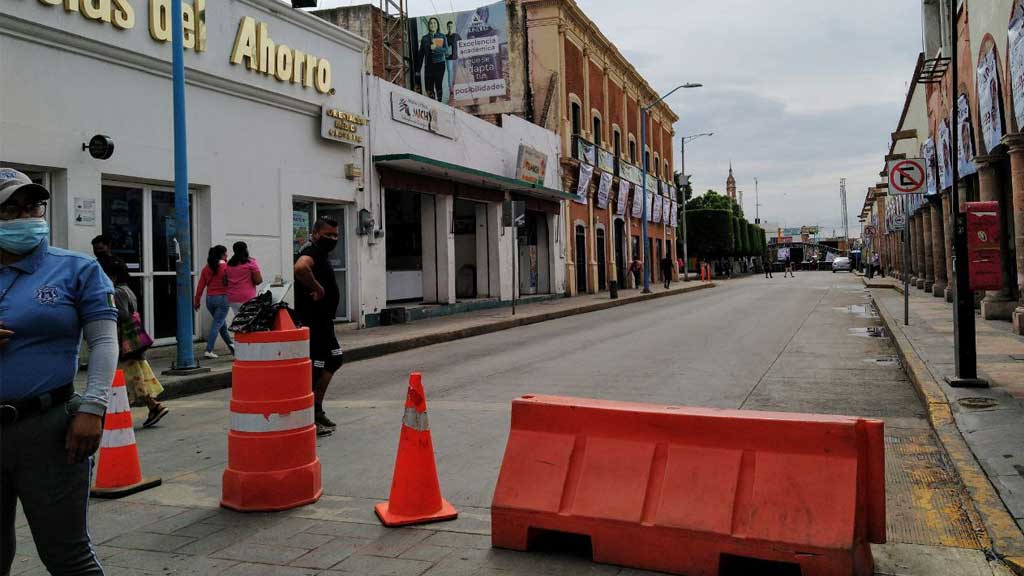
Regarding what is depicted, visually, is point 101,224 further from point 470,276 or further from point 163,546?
point 470,276

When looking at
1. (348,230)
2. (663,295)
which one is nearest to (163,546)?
(348,230)

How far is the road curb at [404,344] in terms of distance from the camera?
32.2 ft

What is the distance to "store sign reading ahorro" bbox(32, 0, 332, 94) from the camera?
36.7 feet

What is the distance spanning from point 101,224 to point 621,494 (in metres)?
10.2

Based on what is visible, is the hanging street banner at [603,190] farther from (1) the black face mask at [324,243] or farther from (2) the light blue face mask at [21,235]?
(2) the light blue face mask at [21,235]

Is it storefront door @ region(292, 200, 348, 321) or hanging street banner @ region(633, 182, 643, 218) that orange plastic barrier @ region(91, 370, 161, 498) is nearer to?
storefront door @ region(292, 200, 348, 321)

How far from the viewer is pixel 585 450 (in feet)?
13.1

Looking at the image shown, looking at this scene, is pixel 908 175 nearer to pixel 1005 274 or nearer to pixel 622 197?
pixel 1005 274

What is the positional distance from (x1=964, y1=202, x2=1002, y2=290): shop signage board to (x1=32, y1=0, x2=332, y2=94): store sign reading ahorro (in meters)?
10.8

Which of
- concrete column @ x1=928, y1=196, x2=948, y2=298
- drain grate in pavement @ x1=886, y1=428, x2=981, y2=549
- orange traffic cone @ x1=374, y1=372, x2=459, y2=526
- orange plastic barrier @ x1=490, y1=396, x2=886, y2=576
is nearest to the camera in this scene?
orange plastic barrier @ x1=490, y1=396, x2=886, y2=576

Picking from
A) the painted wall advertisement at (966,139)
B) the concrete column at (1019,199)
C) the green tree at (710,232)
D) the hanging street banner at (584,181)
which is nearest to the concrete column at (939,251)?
the painted wall advertisement at (966,139)

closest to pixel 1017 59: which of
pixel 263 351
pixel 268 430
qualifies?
pixel 263 351

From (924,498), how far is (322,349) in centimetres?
483

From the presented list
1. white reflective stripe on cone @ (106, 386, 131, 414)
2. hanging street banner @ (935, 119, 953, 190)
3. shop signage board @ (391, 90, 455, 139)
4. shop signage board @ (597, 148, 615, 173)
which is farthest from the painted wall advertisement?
shop signage board @ (597, 148, 615, 173)
